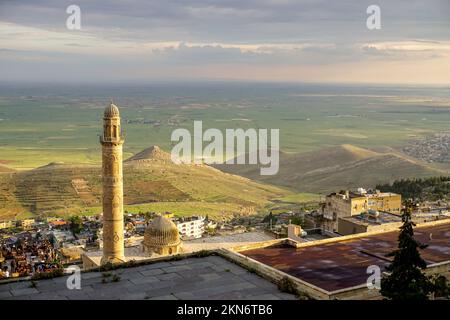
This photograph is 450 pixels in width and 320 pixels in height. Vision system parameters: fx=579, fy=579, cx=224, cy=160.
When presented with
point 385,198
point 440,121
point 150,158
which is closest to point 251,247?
point 385,198

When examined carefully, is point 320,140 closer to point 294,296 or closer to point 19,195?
point 19,195

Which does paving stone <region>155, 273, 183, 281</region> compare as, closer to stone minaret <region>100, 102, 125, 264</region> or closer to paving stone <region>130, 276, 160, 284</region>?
paving stone <region>130, 276, 160, 284</region>

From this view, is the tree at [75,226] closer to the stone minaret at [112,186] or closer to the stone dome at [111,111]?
the stone minaret at [112,186]

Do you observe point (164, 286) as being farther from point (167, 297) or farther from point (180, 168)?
point (180, 168)

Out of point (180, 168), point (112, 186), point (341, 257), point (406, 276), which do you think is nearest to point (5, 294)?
point (406, 276)

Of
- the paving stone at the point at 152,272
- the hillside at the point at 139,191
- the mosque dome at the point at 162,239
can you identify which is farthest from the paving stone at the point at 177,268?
the hillside at the point at 139,191
